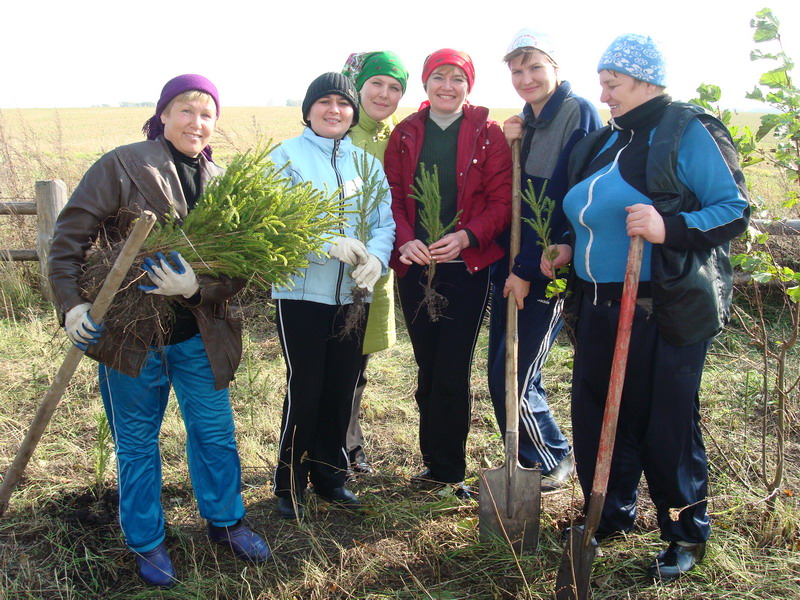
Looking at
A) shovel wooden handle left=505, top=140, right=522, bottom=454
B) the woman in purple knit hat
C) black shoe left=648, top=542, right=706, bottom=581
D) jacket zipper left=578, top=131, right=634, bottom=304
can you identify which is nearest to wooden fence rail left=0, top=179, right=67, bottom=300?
the woman in purple knit hat

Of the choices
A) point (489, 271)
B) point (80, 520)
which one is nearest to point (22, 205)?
point (80, 520)

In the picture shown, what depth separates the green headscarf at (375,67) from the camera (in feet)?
10.3

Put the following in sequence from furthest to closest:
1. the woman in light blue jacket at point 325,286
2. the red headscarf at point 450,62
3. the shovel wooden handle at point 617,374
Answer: the red headscarf at point 450,62, the woman in light blue jacket at point 325,286, the shovel wooden handle at point 617,374

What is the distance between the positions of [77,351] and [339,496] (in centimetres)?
155

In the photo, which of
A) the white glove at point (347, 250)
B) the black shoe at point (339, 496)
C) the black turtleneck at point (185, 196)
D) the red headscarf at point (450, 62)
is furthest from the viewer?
the black shoe at point (339, 496)

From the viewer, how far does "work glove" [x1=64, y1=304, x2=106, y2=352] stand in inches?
91.1

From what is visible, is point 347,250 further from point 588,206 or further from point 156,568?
point 156,568

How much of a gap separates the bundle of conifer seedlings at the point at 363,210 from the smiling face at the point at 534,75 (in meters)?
0.77

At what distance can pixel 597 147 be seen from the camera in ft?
8.50

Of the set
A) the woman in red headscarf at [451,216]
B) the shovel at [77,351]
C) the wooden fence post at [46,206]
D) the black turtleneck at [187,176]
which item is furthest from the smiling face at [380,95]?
the wooden fence post at [46,206]

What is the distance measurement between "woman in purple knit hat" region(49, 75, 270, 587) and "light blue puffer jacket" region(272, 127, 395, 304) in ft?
1.10

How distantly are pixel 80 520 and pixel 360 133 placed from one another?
7.73 feet

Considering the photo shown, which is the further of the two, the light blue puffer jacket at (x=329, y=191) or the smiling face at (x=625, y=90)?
the light blue puffer jacket at (x=329, y=191)

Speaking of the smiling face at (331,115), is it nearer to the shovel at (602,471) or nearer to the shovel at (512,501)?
the shovel at (602,471)
